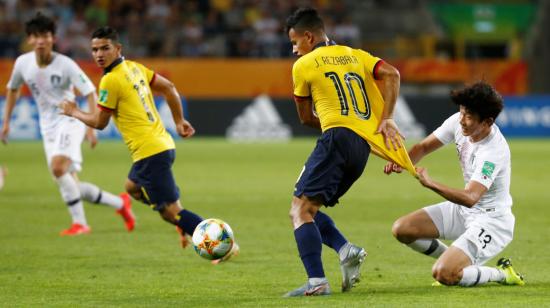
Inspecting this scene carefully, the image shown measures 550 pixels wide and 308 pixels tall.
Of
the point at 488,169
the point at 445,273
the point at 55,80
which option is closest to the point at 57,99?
the point at 55,80

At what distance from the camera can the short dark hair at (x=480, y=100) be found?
778 cm

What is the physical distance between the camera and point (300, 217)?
7875mm

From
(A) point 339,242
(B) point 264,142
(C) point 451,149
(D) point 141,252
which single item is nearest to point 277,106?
(B) point 264,142

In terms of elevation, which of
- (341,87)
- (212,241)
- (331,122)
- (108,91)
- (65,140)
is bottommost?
(65,140)

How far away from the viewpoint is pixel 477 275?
810cm

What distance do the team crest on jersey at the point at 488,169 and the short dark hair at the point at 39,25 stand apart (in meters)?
5.81

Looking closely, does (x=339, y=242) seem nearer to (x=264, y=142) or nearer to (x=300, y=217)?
(x=300, y=217)

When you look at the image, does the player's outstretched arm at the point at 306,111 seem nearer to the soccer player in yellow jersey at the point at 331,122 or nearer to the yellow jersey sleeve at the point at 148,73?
the soccer player in yellow jersey at the point at 331,122

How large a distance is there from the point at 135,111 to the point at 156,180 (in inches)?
26.8

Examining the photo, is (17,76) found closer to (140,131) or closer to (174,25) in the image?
(140,131)

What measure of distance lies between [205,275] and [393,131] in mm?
2270

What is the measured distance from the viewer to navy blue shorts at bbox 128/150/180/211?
10.0m

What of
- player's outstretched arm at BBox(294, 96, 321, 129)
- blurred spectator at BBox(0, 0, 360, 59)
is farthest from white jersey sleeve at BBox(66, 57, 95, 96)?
blurred spectator at BBox(0, 0, 360, 59)

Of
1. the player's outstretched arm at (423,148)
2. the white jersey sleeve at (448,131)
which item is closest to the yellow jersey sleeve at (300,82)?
the player's outstretched arm at (423,148)
